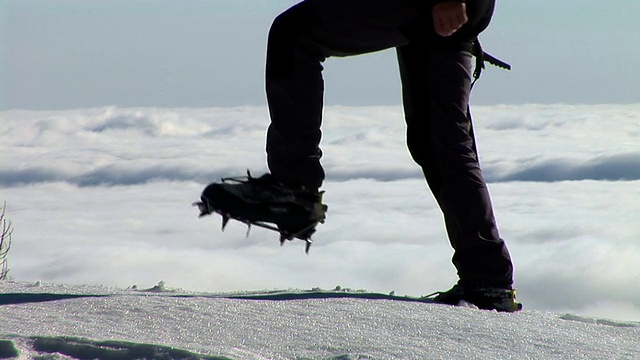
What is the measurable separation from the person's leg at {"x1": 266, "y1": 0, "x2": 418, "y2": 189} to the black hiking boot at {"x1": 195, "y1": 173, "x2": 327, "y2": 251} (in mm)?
59

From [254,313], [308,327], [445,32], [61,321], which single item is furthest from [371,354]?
[445,32]

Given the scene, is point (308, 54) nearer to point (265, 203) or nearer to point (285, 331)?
point (265, 203)

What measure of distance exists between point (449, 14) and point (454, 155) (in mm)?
684

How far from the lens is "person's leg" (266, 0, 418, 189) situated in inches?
169

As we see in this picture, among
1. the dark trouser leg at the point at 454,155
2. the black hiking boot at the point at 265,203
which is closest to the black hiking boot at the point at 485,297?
the dark trouser leg at the point at 454,155

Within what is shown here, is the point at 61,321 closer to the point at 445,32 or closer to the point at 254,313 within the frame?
the point at 254,313

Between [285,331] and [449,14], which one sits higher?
[449,14]

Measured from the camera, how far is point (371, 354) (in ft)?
11.2

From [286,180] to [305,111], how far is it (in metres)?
0.33

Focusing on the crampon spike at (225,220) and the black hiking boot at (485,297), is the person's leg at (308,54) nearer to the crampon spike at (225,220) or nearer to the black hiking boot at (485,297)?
the crampon spike at (225,220)

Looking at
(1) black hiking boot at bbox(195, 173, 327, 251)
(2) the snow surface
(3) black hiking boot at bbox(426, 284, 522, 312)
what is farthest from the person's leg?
(3) black hiking boot at bbox(426, 284, 522, 312)

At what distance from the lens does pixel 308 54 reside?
4.45m

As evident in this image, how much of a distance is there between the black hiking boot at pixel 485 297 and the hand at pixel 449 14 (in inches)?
49.1

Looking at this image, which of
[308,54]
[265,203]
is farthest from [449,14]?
[265,203]
